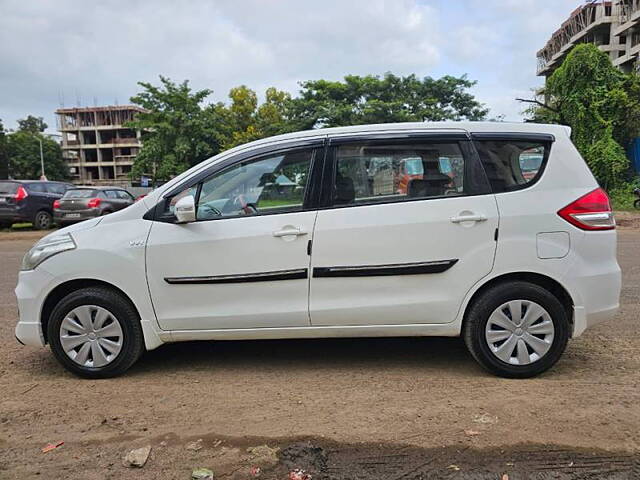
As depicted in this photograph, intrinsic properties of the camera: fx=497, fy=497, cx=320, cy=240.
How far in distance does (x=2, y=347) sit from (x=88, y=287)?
59.3 inches

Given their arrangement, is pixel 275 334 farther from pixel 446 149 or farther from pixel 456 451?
pixel 446 149

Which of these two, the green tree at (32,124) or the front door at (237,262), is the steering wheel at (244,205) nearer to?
the front door at (237,262)

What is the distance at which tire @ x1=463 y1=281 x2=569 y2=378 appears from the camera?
3.57m

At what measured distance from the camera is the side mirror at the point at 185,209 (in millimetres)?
3590

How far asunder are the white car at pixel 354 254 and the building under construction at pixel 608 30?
1863 inches

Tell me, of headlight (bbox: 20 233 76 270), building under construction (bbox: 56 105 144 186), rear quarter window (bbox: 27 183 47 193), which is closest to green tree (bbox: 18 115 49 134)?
building under construction (bbox: 56 105 144 186)

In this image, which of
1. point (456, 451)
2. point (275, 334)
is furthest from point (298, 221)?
point (456, 451)

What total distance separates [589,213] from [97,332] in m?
3.73

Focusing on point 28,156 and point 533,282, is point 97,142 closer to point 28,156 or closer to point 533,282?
point 28,156

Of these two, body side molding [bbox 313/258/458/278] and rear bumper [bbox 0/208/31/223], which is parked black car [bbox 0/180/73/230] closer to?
rear bumper [bbox 0/208/31/223]

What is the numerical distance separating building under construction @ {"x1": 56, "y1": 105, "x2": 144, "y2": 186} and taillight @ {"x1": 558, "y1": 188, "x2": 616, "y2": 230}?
78941 mm

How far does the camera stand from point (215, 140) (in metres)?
29.7

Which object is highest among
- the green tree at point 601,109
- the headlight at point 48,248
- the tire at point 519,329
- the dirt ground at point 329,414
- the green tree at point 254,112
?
the green tree at point 254,112

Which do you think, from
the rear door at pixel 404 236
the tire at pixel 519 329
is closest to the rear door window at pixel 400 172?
the rear door at pixel 404 236
